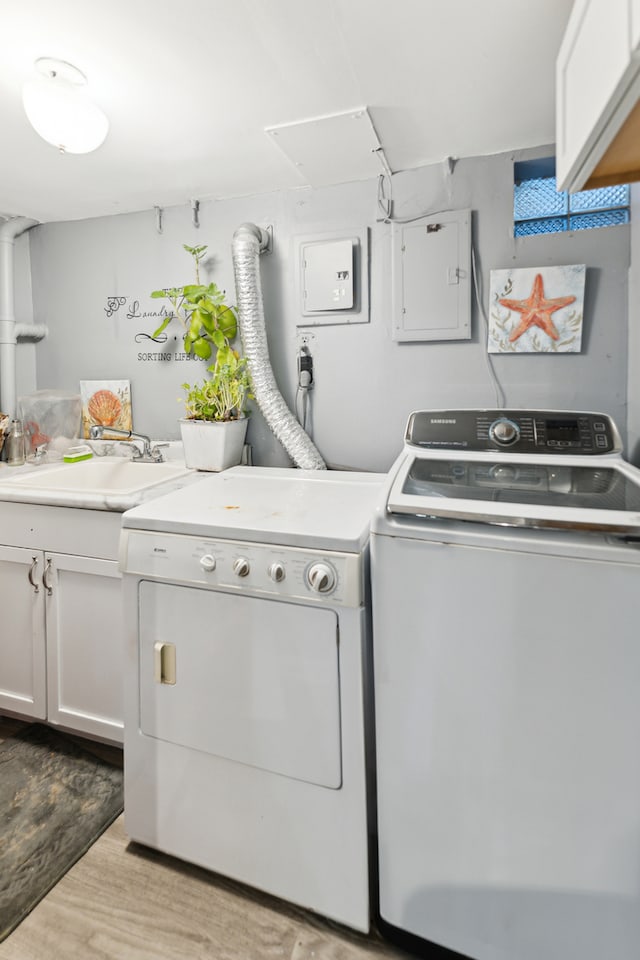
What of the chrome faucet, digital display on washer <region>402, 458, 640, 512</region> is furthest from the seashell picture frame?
digital display on washer <region>402, 458, 640, 512</region>

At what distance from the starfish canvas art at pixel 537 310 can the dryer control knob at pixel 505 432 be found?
0.47m

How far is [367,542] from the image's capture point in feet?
4.07

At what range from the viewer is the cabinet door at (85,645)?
5.68 ft

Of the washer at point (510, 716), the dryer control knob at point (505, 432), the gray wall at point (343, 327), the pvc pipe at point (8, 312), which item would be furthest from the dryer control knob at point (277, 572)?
the pvc pipe at point (8, 312)

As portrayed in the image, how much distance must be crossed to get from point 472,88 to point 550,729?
1701mm

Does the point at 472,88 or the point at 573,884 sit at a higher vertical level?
the point at 472,88

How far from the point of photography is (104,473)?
2398 millimetres

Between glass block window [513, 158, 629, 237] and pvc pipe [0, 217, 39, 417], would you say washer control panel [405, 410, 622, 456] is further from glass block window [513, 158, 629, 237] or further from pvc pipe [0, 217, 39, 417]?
pvc pipe [0, 217, 39, 417]

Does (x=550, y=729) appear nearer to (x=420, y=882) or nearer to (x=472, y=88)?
(x=420, y=882)

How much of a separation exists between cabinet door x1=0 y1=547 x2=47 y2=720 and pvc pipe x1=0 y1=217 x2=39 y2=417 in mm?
1106

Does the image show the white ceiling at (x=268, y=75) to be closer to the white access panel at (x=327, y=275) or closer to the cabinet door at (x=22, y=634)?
the white access panel at (x=327, y=275)

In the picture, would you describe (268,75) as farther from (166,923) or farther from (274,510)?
(166,923)

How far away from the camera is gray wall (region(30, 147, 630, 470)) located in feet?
5.86

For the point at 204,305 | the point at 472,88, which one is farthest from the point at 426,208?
the point at 204,305
